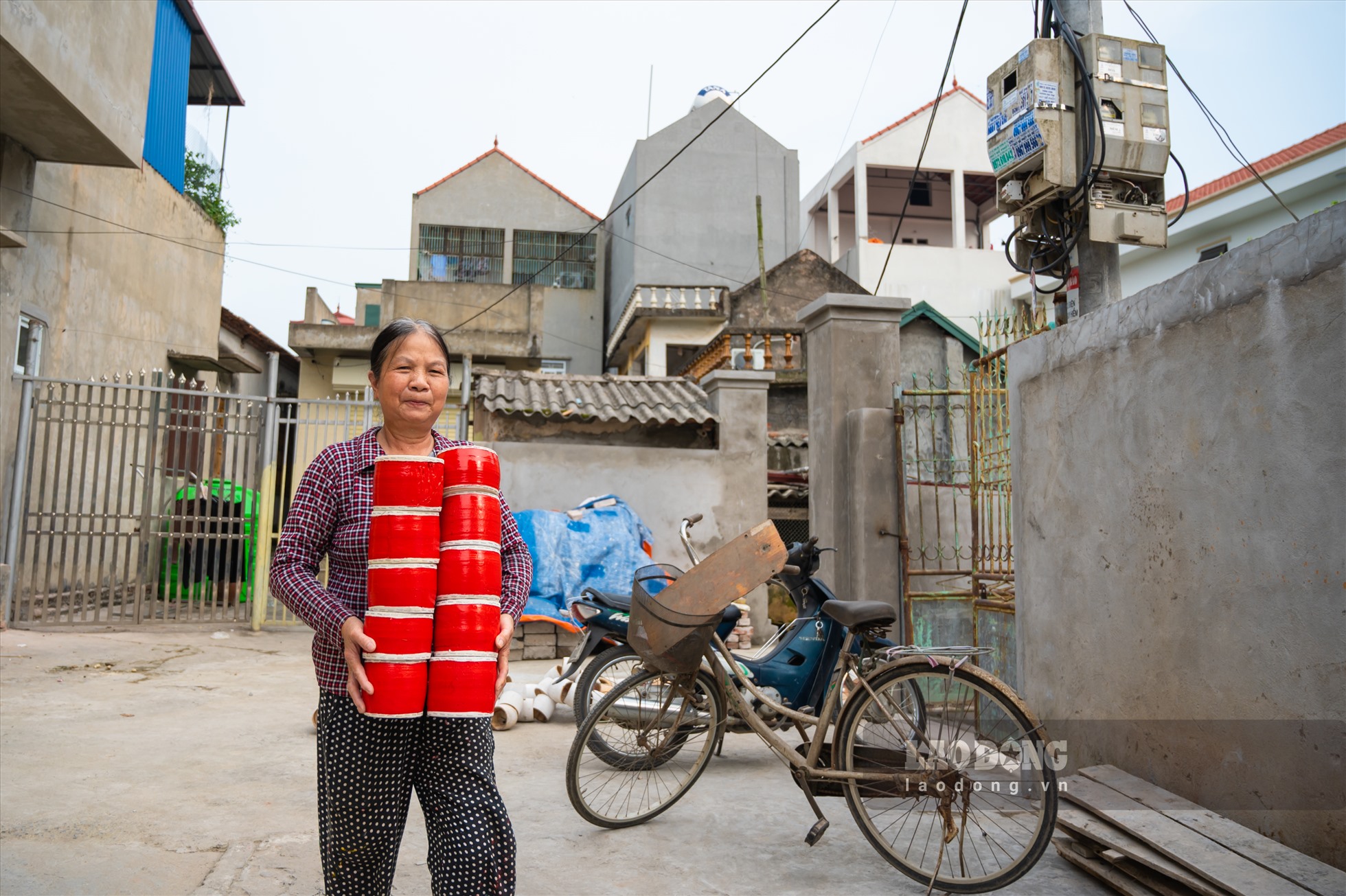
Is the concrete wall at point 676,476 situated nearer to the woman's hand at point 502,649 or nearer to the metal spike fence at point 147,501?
the metal spike fence at point 147,501

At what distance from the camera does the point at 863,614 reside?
3.28 m

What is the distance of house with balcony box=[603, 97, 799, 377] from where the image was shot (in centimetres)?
2356

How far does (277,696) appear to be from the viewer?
19.3ft

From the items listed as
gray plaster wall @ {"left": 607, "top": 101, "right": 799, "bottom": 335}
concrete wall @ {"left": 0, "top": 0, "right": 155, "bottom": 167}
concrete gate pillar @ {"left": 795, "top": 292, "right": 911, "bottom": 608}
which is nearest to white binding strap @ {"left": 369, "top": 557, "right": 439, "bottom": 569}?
concrete gate pillar @ {"left": 795, "top": 292, "right": 911, "bottom": 608}

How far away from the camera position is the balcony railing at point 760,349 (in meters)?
16.5

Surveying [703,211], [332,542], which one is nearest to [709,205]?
[703,211]

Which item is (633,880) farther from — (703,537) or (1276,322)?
(703,537)

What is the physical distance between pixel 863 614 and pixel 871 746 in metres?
0.46

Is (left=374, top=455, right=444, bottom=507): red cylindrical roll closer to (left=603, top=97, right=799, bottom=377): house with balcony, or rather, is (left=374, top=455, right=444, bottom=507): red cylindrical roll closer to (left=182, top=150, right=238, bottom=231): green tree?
(left=182, top=150, right=238, bottom=231): green tree

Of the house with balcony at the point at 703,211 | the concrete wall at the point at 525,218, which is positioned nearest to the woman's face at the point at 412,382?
the house with balcony at the point at 703,211

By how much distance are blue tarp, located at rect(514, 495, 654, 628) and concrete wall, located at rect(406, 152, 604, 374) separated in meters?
17.1

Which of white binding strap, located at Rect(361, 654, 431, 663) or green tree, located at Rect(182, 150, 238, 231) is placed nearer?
white binding strap, located at Rect(361, 654, 431, 663)

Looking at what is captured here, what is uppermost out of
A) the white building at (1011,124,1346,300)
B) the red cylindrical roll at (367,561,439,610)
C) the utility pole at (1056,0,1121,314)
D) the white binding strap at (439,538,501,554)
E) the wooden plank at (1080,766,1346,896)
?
the white building at (1011,124,1346,300)

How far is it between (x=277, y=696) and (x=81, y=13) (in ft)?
21.8
